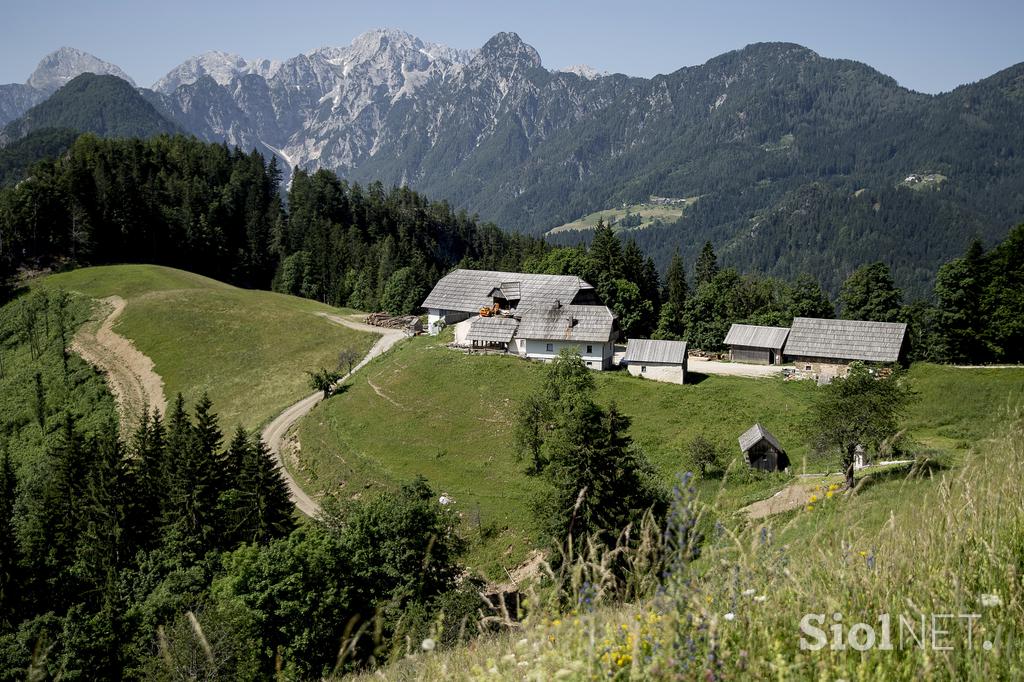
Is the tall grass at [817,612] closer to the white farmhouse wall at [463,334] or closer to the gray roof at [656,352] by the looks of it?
the gray roof at [656,352]

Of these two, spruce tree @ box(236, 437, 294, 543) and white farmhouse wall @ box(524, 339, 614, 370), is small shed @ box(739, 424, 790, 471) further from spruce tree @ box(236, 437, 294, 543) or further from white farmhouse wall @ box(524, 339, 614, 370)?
spruce tree @ box(236, 437, 294, 543)

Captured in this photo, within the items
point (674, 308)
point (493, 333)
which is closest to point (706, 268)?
point (674, 308)

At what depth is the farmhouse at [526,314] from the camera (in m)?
68.5

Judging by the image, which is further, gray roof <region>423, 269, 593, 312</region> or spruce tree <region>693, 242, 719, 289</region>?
spruce tree <region>693, 242, 719, 289</region>

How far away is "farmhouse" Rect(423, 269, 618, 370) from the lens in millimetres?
68500

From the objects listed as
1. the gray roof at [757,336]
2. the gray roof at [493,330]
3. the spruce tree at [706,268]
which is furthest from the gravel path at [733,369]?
the spruce tree at [706,268]

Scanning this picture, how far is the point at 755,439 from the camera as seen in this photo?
4675 centimetres

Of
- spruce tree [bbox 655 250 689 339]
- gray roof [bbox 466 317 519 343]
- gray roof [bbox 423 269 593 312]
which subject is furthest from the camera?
spruce tree [bbox 655 250 689 339]

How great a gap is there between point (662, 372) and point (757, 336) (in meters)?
17.0

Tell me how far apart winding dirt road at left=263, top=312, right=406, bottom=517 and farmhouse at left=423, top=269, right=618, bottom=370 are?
650 centimetres

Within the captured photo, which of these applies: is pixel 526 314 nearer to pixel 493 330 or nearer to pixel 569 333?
pixel 493 330

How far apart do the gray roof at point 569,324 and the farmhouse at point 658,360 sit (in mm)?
3129

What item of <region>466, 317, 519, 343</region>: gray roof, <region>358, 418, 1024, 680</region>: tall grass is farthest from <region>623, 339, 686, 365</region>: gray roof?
<region>358, 418, 1024, 680</region>: tall grass

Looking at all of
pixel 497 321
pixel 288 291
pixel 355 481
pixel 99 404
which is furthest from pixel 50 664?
pixel 288 291
